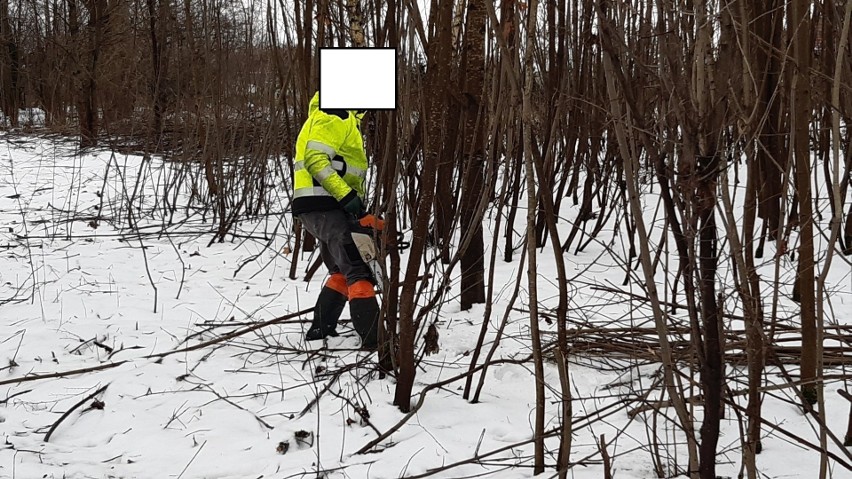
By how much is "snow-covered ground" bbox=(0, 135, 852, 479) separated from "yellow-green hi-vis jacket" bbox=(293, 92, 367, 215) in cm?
77

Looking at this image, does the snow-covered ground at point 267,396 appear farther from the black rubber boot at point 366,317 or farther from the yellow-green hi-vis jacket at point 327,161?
the yellow-green hi-vis jacket at point 327,161

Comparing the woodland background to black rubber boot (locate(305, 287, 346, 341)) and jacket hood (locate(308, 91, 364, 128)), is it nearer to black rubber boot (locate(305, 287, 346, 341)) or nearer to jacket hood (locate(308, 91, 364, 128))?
jacket hood (locate(308, 91, 364, 128))

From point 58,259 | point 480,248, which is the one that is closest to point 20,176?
point 58,259

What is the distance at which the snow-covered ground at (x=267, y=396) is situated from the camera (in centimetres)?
262

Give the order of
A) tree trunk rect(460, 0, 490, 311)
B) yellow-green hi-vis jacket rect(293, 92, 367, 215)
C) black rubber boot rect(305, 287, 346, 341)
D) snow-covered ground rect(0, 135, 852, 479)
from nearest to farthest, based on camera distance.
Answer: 1. snow-covered ground rect(0, 135, 852, 479)
2. yellow-green hi-vis jacket rect(293, 92, 367, 215)
3. black rubber boot rect(305, 287, 346, 341)
4. tree trunk rect(460, 0, 490, 311)

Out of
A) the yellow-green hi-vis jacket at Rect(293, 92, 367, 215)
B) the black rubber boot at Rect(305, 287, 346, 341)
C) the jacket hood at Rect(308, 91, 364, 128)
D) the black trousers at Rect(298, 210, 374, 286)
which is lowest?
the black rubber boot at Rect(305, 287, 346, 341)

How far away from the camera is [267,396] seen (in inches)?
131

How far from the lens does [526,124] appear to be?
2.05 metres

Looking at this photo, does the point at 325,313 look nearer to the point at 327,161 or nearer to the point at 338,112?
the point at 327,161

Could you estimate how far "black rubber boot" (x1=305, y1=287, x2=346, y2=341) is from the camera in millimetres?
4098

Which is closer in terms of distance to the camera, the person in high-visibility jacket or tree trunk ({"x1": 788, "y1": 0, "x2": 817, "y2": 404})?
tree trunk ({"x1": 788, "y1": 0, "x2": 817, "y2": 404})

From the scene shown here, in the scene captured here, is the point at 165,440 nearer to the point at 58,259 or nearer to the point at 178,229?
the point at 58,259

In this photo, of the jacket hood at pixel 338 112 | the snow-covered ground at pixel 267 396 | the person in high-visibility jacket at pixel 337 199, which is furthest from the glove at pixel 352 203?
the snow-covered ground at pixel 267 396

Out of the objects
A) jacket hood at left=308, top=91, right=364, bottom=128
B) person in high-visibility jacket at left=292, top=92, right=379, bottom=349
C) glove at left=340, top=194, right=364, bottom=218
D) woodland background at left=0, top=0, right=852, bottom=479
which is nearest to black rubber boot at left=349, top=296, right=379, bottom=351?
person in high-visibility jacket at left=292, top=92, right=379, bottom=349
